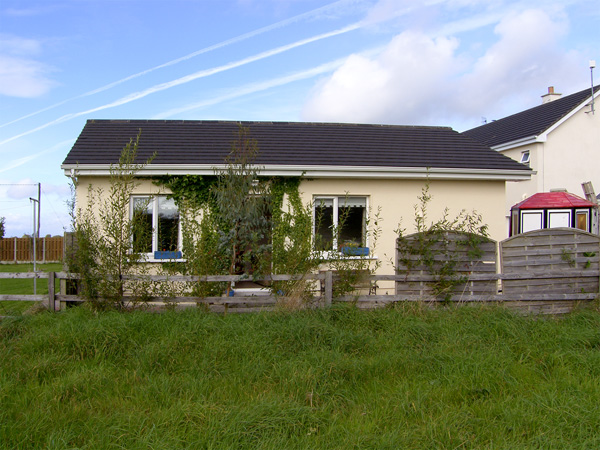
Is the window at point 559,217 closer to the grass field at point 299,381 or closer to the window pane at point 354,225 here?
the window pane at point 354,225

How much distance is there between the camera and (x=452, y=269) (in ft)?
26.1

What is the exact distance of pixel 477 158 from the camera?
1262cm

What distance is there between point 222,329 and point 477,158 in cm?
914

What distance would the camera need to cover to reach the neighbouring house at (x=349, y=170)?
11.1 meters

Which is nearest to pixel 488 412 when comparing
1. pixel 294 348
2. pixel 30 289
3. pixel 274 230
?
pixel 294 348

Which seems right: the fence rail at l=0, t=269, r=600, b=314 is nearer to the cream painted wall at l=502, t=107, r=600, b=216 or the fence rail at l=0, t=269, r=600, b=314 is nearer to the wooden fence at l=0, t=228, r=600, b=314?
the wooden fence at l=0, t=228, r=600, b=314

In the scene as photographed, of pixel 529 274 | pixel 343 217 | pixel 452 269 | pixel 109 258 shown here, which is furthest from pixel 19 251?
pixel 529 274

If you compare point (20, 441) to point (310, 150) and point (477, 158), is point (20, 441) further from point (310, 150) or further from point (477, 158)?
point (477, 158)

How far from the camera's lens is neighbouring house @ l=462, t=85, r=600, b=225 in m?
20.4

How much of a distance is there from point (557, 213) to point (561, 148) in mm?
7093

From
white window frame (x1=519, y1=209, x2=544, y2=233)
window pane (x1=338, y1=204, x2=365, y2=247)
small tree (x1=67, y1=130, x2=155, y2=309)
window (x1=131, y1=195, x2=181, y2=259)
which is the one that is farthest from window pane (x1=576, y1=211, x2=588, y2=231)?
small tree (x1=67, y1=130, x2=155, y2=309)

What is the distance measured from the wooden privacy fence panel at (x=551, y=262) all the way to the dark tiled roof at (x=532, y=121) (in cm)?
1368

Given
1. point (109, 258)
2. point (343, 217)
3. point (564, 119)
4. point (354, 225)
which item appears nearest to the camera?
point (109, 258)

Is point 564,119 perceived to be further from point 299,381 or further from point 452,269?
point 299,381
